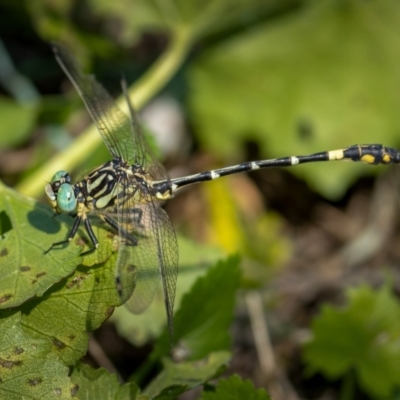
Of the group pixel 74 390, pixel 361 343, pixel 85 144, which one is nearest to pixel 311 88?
pixel 85 144

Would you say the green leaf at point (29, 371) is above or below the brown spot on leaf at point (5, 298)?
below

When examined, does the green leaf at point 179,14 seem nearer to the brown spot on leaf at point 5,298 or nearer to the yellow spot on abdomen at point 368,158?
the yellow spot on abdomen at point 368,158

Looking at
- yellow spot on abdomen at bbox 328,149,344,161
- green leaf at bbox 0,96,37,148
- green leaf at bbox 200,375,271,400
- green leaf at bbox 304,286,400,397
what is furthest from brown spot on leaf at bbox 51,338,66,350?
green leaf at bbox 0,96,37,148

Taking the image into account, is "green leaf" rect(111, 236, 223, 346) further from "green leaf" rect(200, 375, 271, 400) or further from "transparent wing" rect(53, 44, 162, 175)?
"green leaf" rect(200, 375, 271, 400)

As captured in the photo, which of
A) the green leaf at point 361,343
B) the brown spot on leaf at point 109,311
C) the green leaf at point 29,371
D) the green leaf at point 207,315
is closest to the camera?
the green leaf at point 29,371

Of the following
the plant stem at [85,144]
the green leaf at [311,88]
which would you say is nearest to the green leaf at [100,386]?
the plant stem at [85,144]

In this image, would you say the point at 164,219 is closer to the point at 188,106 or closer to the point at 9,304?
the point at 9,304

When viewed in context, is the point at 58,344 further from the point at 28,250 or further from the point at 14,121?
the point at 14,121
